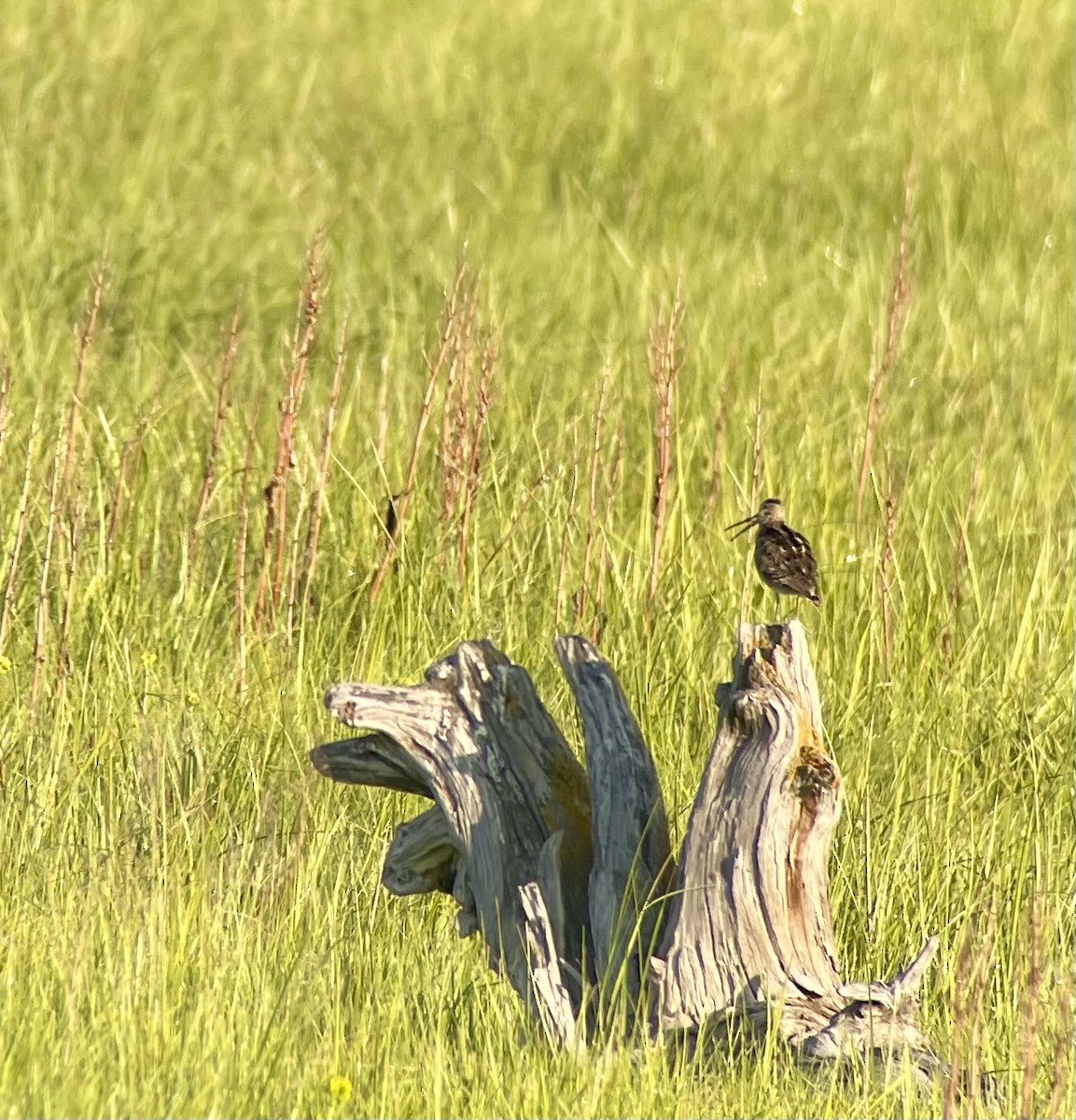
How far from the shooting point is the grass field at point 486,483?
347 centimetres

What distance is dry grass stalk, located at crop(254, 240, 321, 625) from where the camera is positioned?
4887 mm

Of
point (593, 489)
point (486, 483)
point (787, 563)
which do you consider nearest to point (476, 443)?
point (593, 489)

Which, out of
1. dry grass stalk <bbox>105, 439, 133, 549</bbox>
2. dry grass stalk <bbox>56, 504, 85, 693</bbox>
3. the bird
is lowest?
dry grass stalk <bbox>56, 504, 85, 693</bbox>

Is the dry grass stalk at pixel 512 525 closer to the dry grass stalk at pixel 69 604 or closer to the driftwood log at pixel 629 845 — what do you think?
the dry grass stalk at pixel 69 604

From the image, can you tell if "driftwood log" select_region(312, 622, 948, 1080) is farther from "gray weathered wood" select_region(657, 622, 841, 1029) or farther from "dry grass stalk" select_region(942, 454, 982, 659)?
"dry grass stalk" select_region(942, 454, 982, 659)

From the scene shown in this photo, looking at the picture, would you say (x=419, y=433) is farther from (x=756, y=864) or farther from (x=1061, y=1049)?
(x=1061, y=1049)

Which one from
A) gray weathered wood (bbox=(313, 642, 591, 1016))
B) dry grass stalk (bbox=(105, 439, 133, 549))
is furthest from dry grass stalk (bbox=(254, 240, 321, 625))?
gray weathered wood (bbox=(313, 642, 591, 1016))

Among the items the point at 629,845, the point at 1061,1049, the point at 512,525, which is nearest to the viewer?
the point at 1061,1049

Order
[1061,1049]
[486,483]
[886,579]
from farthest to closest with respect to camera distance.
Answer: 1. [486,483]
2. [886,579]
3. [1061,1049]

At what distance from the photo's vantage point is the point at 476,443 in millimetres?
4848

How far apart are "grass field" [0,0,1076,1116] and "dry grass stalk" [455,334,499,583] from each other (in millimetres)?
57

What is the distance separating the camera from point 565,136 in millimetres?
9516

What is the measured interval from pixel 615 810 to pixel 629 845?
0.07 meters

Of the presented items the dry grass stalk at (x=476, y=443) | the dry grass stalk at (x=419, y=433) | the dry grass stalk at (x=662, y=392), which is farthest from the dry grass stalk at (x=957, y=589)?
the dry grass stalk at (x=419, y=433)
